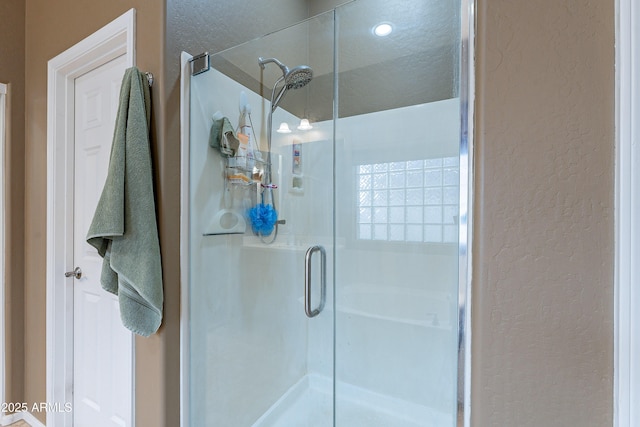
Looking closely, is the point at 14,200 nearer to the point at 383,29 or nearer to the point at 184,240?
the point at 184,240

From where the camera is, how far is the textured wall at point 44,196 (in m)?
1.18

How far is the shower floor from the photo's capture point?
167 cm

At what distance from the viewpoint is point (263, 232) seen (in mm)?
1680

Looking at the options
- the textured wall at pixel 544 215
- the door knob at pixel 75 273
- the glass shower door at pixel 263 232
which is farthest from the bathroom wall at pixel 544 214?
the door knob at pixel 75 273

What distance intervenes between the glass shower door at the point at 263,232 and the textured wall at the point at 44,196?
115 mm

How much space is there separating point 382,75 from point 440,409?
6.47 feet

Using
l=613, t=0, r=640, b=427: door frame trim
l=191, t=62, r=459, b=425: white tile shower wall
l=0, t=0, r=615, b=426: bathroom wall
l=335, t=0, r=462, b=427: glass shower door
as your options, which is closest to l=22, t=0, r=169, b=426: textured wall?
l=191, t=62, r=459, b=425: white tile shower wall

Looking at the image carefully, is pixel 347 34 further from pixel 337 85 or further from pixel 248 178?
Result: pixel 248 178

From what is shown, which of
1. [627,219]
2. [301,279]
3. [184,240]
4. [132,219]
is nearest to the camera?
[627,219]

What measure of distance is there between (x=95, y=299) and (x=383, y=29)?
7.74 feet

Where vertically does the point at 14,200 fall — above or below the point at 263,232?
above

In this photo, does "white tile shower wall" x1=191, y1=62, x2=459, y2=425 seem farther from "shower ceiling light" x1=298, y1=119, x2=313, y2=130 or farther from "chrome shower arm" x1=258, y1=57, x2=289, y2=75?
"chrome shower arm" x1=258, y1=57, x2=289, y2=75

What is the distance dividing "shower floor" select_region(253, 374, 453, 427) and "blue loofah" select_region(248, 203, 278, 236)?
3.57 feet

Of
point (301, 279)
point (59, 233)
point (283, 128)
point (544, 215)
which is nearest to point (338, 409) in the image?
point (301, 279)
